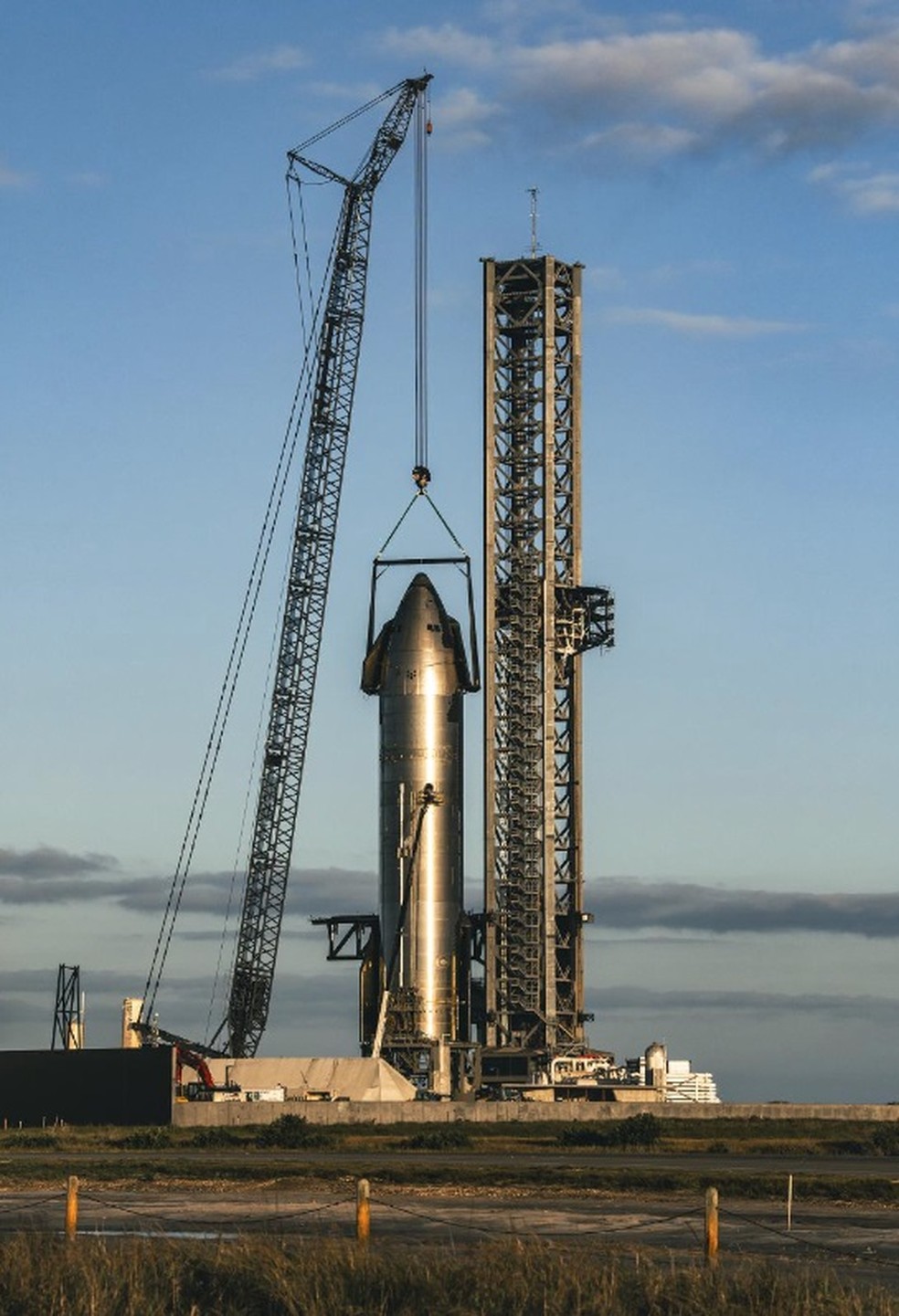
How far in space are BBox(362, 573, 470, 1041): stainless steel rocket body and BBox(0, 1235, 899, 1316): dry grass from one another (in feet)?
308

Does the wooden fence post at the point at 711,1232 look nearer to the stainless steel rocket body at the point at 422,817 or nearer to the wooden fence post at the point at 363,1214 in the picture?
the wooden fence post at the point at 363,1214

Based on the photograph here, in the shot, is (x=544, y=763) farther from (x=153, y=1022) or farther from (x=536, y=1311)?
(x=536, y=1311)

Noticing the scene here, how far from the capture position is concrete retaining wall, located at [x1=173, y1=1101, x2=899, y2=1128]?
113m

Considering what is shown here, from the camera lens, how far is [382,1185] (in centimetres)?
6394

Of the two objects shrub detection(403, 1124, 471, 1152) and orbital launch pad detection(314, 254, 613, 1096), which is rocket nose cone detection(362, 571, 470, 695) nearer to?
orbital launch pad detection(314, 254, 613, 1096)

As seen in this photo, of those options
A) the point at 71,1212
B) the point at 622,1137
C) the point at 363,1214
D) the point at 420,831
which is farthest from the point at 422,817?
the point at 363,1214

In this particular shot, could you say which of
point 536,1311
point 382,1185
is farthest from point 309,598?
point 536,1311

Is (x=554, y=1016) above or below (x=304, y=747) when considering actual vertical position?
below

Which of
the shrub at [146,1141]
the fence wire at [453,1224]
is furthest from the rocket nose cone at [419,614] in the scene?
the fence wire at [453,1224]

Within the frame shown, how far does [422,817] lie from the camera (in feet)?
443

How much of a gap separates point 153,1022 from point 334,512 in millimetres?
33921

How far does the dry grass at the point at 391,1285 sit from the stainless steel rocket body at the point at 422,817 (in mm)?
93904

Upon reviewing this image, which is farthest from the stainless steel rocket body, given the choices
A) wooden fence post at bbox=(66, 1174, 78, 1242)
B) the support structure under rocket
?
wooden fence post at bbox=(66, 1174, 78, 1242)

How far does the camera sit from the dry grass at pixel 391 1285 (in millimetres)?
35844
